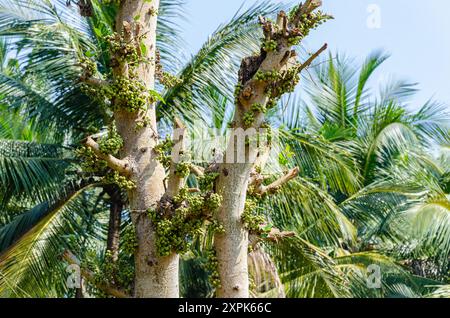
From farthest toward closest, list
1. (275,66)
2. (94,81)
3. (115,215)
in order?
(115,215) < (94,81) < (275,66)

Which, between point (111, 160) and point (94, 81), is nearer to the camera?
point (111, 160)

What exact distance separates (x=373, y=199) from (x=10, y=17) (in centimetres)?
702

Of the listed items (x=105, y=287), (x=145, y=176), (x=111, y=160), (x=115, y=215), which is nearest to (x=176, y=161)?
(x=145, y=176)

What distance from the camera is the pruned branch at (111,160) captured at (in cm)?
580

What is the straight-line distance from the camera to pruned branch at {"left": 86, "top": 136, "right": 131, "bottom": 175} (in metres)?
5.80

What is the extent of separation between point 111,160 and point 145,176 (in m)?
0.38

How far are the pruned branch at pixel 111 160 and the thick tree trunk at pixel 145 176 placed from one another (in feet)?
0.22

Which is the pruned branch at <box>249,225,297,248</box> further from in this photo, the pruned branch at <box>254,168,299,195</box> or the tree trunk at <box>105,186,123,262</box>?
the tree trunk at <box>105,186,123,262</box>

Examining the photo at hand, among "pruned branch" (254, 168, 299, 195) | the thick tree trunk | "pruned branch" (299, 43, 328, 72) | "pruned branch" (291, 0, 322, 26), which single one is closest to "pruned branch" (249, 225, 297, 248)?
"pruned branch" (254, 168, 299, 195)

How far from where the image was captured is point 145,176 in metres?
6.17

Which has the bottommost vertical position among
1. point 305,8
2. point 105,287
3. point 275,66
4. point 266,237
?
point 105,287

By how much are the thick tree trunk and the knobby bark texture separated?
0.58 metres

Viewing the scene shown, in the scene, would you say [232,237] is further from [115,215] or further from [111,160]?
[115,215]

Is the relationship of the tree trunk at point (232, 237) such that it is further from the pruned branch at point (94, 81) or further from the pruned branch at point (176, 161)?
the pruned branch at point (94, 81)
